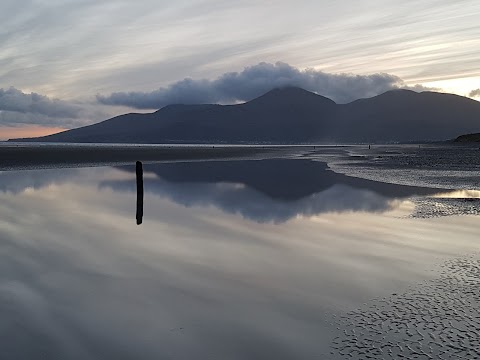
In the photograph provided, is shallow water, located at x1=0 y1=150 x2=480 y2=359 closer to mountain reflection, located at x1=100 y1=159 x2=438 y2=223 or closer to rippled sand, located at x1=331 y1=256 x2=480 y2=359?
rippled sand, located at x1=331 y1=256 x2=480 y2=359

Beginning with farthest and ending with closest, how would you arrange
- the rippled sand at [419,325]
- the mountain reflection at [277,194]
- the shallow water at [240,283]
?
the mountain reflection at [277,194] → the shallow water at [240,283] → the rippled sand at [419,325]

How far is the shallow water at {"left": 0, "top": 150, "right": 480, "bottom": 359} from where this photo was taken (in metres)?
6.52

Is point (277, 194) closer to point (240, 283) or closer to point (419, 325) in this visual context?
point (240, 283)

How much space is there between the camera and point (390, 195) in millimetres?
23375

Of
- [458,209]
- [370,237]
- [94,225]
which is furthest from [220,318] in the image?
[458,209]

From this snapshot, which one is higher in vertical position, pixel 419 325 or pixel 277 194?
pixel 277 194

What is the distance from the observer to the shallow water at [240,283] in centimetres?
652

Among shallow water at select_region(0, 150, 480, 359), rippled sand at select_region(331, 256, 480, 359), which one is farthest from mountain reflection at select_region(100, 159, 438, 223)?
rippled sand at select_region(331, 256, 480, 359)

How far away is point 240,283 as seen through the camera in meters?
9.35

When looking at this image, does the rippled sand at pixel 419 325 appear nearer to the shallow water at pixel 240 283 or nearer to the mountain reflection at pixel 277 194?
the shallow water at pixel 240 283

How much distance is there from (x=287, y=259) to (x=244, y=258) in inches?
45.0

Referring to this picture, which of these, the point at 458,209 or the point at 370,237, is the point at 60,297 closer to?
the point at 370,237

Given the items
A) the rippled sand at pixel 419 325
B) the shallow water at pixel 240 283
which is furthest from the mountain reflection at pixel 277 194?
the rippled sand at pixel 419 325

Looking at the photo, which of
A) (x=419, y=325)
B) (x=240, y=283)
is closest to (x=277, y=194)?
(x=240, y=283)
